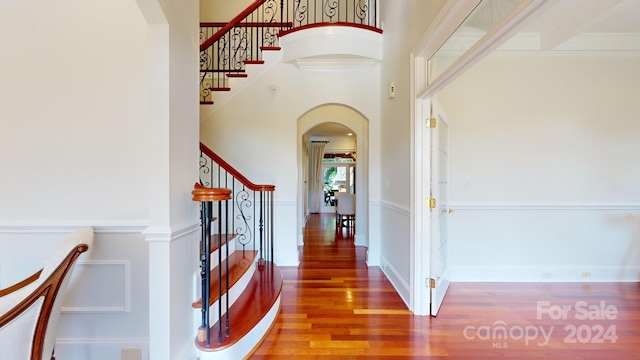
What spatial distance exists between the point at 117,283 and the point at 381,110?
133 inches

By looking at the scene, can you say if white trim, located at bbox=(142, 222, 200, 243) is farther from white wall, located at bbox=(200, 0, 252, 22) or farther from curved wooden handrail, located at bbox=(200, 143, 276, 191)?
white wall, located at bbox=(200, 0, 252, 22)

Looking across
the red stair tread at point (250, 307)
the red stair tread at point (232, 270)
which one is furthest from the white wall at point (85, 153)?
the red stair tread at point (250, 307)

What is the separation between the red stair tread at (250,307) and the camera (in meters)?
1.70

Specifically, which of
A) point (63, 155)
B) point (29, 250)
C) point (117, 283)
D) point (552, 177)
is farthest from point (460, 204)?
point (29, 250)

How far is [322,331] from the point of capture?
2.09 meters

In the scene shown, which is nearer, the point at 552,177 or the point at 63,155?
the point at 63,155

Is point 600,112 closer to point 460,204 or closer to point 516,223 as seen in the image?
point 516,223

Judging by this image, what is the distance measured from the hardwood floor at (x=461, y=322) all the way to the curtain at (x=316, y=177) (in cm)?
658

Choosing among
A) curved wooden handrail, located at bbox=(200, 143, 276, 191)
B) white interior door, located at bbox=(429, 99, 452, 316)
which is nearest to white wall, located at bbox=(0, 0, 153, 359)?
curved wooden handrail, located at bbox=(200, 143, 276, 191)

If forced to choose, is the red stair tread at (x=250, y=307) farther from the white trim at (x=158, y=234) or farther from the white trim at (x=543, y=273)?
the white trim at (x=543, y=273)

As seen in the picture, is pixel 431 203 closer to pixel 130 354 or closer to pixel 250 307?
pixel 250 307

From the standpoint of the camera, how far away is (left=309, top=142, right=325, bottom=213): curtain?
31.3ft

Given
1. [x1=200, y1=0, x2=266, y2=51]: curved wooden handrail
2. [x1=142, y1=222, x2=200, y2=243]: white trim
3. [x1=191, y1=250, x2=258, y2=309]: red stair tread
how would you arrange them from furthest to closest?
[x1=200, y1=0, x2=266, y2=51]: curved wooden handrail, [x1=191, y1=250, x2=258, y2=309]: red stair tread, [x1=142, y1=222, x2=200, y2=243]: white trim

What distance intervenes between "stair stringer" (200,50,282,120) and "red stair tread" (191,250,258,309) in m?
2.06
